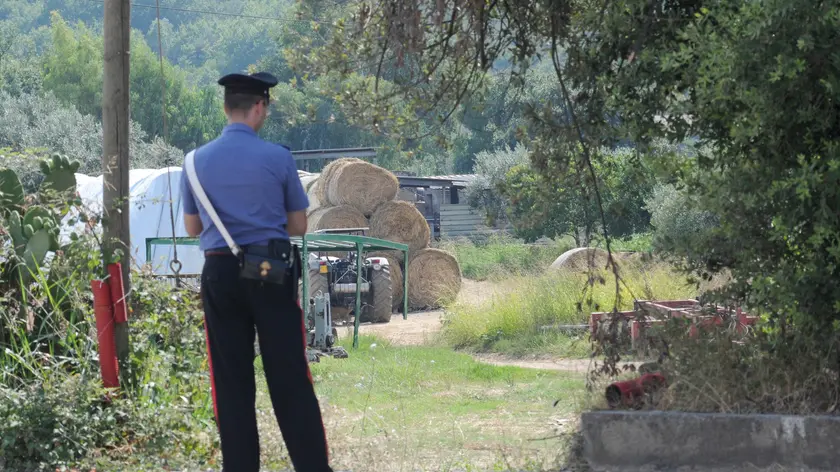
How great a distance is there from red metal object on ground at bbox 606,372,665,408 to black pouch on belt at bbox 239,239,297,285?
1.92 m

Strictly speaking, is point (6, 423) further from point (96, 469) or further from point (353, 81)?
point (353, 81)

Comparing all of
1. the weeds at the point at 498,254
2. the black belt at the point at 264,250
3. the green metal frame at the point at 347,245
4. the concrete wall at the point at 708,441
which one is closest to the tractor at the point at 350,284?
the green metal frame at the point at 347,245

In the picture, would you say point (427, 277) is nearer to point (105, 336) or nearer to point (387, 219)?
point (387, 219)

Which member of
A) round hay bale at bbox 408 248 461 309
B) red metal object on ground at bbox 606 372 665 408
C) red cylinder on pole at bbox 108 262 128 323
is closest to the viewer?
red metal object on ground at bbox 606 372 665 408

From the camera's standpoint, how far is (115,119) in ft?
22.3

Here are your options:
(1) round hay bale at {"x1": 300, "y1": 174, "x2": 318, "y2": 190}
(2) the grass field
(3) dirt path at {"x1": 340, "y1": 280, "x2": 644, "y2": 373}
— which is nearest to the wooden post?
(2) the grass field

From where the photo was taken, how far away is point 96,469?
600 centimetres

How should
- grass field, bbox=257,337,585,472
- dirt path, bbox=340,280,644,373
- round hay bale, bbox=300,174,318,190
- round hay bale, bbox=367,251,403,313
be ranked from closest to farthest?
grass field, bbox=257,337,585,472
dirt path, bbox=340,280,644,373
round hay bale, bbox=367,251,403,313
round hay bale, bbox=300,174,318,190

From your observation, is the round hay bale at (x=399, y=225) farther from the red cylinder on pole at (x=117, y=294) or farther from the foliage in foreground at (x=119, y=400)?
the red cylinder on pole at (x=117, y=294)

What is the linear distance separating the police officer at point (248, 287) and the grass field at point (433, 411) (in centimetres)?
109

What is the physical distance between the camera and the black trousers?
495 centimetres

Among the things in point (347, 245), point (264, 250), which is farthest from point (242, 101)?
point (347, 245)

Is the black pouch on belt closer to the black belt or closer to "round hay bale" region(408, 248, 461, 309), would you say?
the black belt

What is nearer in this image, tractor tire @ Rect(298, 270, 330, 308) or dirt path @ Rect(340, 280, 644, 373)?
dirt path @ Rect(340, 280, 644, 373)
